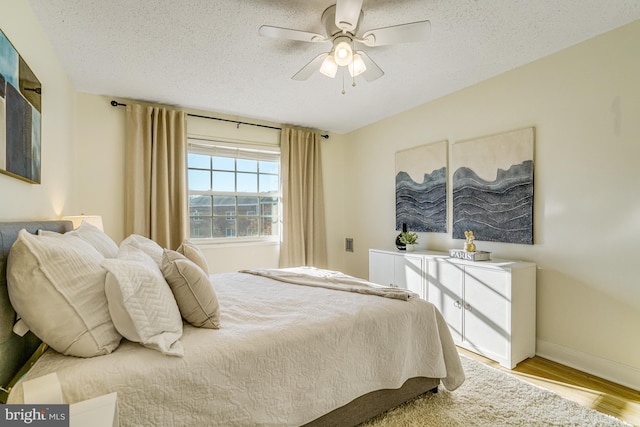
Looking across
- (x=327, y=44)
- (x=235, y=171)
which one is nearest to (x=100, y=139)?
(x=235, y=171)

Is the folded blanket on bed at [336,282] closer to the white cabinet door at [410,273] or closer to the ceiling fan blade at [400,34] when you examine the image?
the white cabinet door at [410,273]

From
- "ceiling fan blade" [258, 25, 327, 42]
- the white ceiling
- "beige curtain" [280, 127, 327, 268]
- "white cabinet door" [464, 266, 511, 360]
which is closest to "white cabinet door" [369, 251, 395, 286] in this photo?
"white cabinet door" [464, 266, 511, 360]

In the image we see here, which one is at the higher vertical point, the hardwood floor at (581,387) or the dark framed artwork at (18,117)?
the dark framed artwork at (18,117)

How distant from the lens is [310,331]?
1.47 m

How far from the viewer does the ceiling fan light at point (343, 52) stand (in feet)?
6.45

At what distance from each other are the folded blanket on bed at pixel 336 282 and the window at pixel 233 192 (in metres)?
1.45

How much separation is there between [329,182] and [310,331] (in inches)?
137

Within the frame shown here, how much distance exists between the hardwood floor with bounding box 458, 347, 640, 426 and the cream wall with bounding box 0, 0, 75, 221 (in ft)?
10.8

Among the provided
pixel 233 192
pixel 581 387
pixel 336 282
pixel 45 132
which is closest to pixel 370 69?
pixel 336 282

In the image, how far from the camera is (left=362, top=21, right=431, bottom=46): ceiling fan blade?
5.82 feet

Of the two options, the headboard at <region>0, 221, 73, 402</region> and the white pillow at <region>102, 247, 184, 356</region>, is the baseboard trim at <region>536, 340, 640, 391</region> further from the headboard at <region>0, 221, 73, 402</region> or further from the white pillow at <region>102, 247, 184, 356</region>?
the headboard at <region>0, 221, 73, 402</region>

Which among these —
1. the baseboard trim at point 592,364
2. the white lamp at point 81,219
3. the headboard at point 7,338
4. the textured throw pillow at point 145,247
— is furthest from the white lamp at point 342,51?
the baseboard trim at point 592,364

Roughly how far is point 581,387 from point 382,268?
1901 millimetres

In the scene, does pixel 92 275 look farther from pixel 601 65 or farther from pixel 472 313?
pixel 601 65
